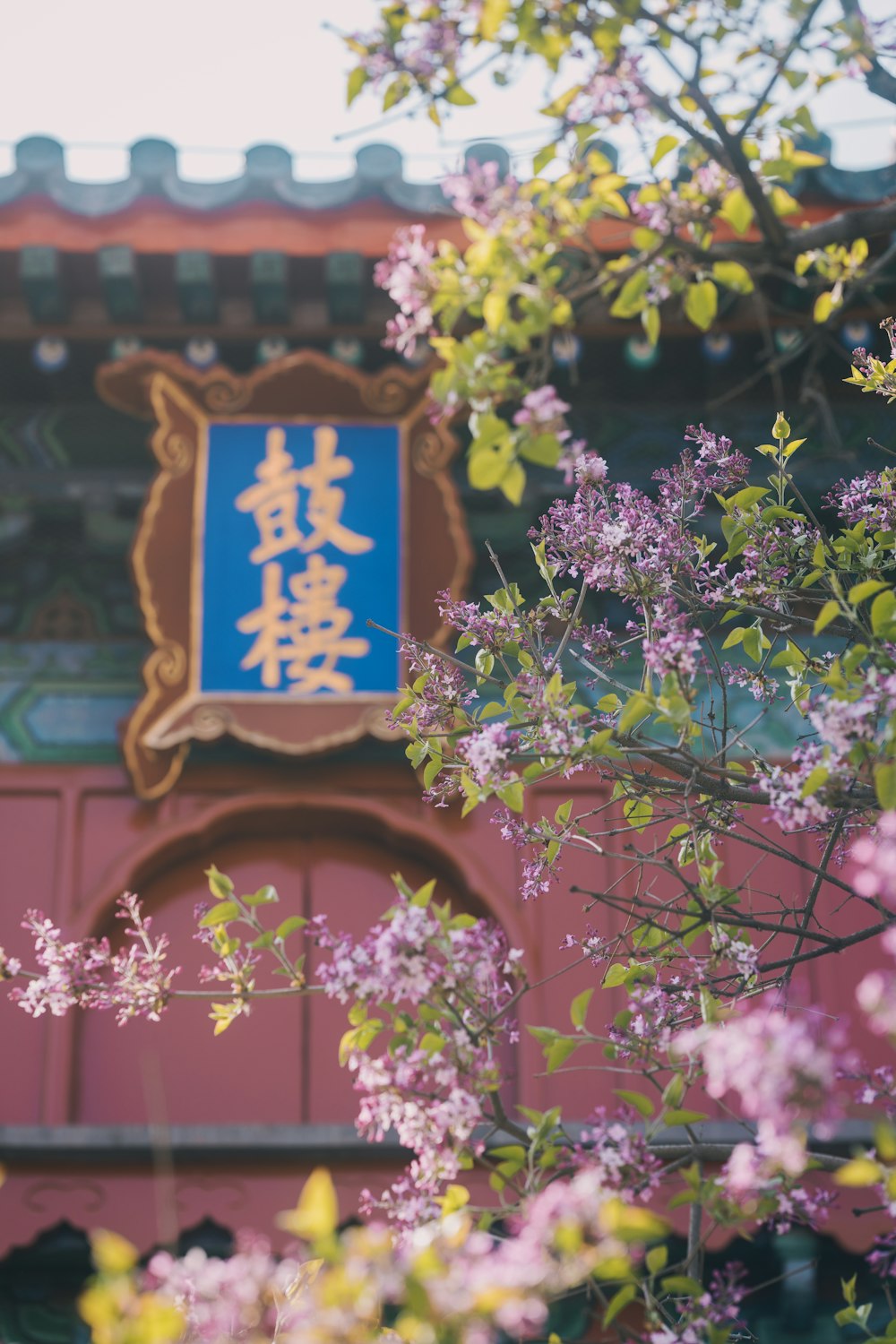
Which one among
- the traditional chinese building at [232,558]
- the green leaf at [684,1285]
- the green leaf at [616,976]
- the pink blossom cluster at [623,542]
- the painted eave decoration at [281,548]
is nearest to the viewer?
the green leaf at [684,1285]

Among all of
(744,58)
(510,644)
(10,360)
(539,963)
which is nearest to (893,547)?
(510,644)

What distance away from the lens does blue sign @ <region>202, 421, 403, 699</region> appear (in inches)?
220

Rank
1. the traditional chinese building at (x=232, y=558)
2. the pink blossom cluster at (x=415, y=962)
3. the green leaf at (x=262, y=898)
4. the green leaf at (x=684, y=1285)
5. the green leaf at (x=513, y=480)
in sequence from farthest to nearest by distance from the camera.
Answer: the traditional chinese building at (x=232, y=558), the green leaf at (x=262, y=898), the pink blossom cluster at (x=415, y=962), the green leaf at (x=684, y=1285), the green leaf at (x=513, y=480)

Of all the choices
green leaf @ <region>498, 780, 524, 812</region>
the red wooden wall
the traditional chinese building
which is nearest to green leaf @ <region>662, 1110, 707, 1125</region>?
green leaf @ <region>498, 780, 524, 812</region>

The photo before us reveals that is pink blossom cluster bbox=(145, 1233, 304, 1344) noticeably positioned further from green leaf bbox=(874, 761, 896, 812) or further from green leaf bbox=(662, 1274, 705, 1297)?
green leaf bbox=(874, 761, 896, 812)

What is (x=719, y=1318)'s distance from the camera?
250cm

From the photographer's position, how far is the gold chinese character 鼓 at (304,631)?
18.3 ft

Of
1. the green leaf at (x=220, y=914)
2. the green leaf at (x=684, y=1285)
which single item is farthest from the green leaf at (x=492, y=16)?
the green leaf at (x=684, y=1285)

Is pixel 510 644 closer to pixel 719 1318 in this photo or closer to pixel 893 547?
pixel 893 547

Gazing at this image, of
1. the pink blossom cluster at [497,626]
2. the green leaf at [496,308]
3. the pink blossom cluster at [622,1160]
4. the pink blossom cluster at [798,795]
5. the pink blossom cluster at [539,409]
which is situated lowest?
the pink blossom cluster at [622,1160]

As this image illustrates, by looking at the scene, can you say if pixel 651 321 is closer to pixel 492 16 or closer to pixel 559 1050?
pixel 492 16

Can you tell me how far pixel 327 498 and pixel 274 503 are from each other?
0.18 meters

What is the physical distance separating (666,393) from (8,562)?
248 centimetres

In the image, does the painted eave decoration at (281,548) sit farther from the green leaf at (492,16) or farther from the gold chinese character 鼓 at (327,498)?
the green leaf at (492,16)
